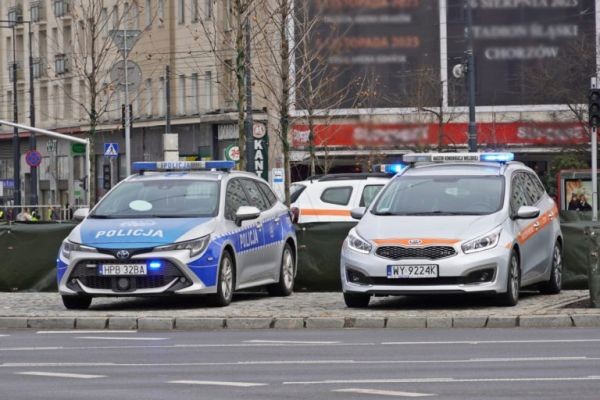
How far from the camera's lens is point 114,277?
20.4 meters

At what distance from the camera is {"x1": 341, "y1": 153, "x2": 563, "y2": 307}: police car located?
19.3m

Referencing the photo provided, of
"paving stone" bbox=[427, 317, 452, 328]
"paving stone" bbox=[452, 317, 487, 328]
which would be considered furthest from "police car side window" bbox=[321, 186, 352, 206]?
"paving stone" bbox=[452, 317, 487, 328]

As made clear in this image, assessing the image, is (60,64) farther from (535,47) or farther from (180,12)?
(535,47)

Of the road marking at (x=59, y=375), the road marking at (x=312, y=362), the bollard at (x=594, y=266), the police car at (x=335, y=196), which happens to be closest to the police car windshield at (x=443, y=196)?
the bollard at (x=594, y=266)

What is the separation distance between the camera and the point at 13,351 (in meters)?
15.8

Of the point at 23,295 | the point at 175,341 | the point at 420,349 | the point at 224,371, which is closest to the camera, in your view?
the point at 224,371

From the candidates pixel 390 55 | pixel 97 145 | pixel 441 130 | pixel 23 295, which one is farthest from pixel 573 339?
pixel 97 145

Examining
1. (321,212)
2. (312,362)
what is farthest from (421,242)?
(321,212)

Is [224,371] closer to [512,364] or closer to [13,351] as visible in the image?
[512,364]

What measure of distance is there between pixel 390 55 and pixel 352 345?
52.6 m

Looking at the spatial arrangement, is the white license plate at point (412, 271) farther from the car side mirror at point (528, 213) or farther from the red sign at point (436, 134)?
the red sign at point (436, 134)

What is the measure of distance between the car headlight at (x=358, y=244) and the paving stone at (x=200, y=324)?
5.90 feet

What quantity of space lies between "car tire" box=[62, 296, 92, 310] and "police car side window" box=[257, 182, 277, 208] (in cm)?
285

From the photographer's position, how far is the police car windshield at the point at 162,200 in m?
21.1
